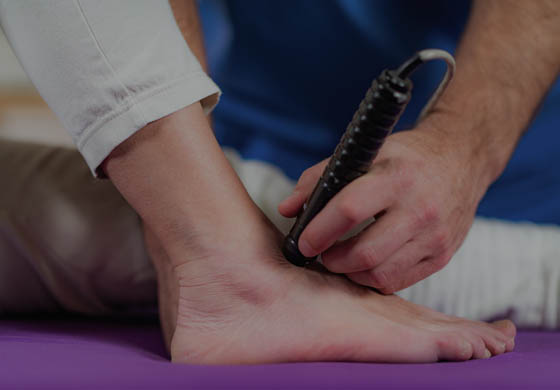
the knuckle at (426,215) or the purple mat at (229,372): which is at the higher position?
the knuckle at (426,215)

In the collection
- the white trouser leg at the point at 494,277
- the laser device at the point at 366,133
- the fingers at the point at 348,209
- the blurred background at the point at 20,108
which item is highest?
the laser device at the point at 366,133

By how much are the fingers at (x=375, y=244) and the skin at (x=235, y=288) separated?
44 mm

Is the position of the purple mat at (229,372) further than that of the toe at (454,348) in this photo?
No

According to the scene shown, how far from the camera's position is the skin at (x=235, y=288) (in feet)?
1.74

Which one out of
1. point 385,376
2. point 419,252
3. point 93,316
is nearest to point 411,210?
point 419,252

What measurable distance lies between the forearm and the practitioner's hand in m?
0.08

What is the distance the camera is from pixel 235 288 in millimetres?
548

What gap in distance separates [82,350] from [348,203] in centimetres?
28

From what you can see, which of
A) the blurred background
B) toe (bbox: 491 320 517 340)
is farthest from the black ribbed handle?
the blurred background

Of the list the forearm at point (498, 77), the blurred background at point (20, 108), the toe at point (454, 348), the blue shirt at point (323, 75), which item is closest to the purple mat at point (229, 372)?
the toe at point (454, 348)

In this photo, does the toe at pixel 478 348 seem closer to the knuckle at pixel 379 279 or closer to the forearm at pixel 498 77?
the knuckle at pixel 379 279

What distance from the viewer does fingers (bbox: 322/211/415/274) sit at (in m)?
0.52

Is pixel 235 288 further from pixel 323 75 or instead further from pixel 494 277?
pixel 323 75

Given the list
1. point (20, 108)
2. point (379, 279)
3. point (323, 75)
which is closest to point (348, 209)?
point (379, 279)
